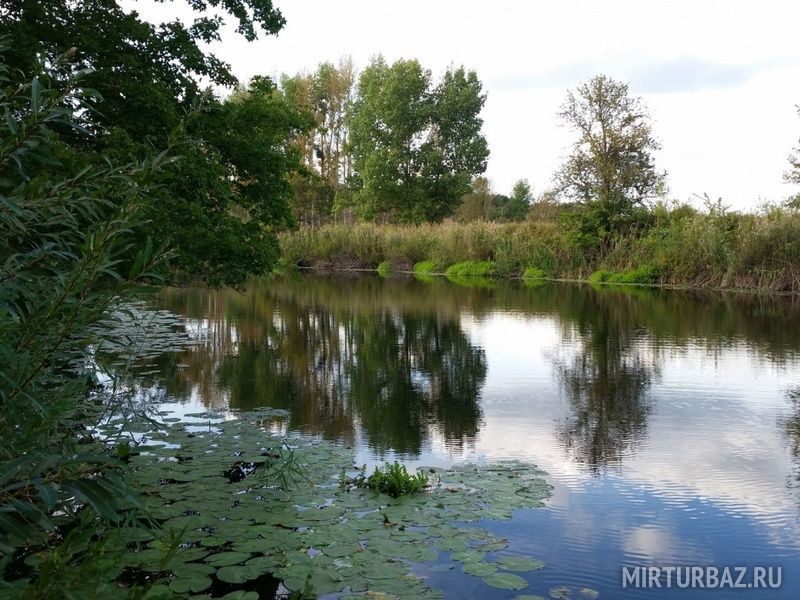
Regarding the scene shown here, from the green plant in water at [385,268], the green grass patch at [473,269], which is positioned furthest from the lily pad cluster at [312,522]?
the green plant in water at [385,268]

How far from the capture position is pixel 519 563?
4.66 m

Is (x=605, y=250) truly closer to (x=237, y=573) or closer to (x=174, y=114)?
(x=174, y=114)

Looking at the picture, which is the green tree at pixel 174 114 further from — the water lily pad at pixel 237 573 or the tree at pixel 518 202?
the tree at pixel 518 202

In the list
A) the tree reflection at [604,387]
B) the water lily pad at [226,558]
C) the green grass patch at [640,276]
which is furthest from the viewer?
the green grass patch at [640,276]

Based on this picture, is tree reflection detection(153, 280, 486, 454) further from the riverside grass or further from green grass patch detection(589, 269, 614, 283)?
green grass patch detection(589, 269, 614, 283)

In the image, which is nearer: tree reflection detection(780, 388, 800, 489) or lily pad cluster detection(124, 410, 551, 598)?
lily pad cluster detection(124, 410, 551, 598)

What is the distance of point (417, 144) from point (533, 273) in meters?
25.0

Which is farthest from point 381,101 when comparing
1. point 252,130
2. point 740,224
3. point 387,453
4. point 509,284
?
point 387,453

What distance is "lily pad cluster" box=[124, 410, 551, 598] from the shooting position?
14.3 feet

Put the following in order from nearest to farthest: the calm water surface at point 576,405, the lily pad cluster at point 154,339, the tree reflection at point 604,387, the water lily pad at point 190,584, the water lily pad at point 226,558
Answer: the water lily pad at point 190,584 < the water lily pad at point 226,558 < the calm water surface at point 576,405 < the tree reflection at point 604,387 < the lily pad cluster at point 154,339

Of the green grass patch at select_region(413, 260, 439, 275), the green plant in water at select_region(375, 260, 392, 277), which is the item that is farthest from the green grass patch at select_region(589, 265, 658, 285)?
the green plant in water at select_region(375, 260, 392, 277)

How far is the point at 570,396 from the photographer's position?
9875mm

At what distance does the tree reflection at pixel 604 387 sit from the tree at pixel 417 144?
38.8 metres

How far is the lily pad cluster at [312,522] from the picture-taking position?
14.3 ft
